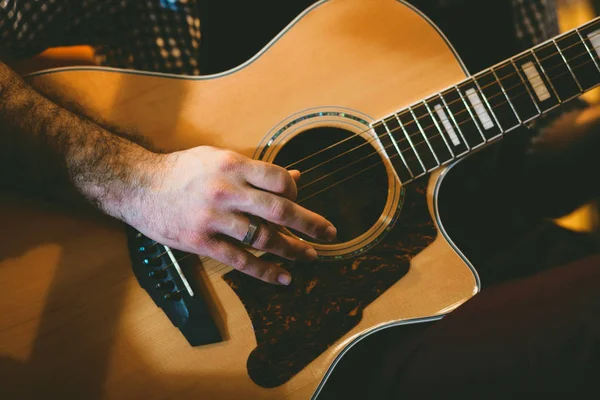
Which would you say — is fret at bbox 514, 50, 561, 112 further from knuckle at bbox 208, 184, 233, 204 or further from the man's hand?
knuckle at bbox 208, 184, 233, 204

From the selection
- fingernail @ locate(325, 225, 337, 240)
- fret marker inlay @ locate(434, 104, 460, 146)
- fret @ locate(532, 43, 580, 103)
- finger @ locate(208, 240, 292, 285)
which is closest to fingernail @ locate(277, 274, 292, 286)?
finger @ locate(208, 240, 292, 285)

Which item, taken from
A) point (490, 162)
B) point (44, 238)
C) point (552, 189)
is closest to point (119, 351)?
point (44, 238)

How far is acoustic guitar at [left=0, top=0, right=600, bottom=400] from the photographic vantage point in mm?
697

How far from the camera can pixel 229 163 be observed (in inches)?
26.2

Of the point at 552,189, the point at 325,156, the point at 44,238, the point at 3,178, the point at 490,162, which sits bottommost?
the point at 552,189

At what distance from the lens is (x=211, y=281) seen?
2.42ft

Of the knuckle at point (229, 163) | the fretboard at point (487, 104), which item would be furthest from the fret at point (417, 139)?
the knuckle at point (229, 163)

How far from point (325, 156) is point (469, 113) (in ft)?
1.04

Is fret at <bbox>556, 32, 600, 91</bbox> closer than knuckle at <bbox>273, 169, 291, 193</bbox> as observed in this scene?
No

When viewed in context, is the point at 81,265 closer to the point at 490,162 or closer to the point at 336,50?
the point at 336,50

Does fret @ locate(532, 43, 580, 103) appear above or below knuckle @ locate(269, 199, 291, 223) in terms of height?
below

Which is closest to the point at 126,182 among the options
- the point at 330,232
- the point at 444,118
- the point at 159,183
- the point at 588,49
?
the point at 159,183

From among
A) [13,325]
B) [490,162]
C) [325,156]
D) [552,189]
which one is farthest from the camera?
[552,189]

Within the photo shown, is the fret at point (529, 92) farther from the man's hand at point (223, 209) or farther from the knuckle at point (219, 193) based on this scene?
the knuckle at point (219, 193)
